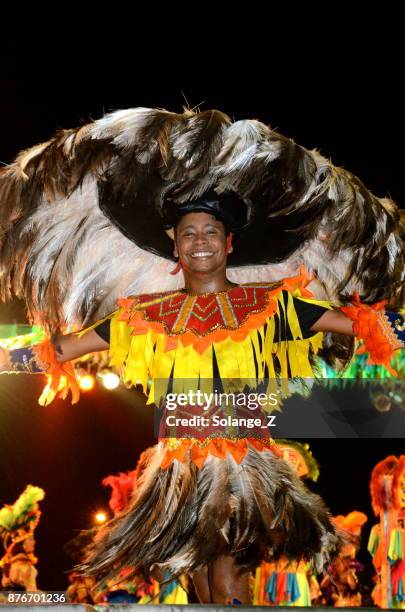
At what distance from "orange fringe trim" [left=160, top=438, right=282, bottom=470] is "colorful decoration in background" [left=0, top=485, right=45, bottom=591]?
335 cm

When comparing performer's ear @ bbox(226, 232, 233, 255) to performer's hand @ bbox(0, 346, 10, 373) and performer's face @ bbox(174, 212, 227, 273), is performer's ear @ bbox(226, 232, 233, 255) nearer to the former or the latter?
performer's face @ bbox(174, 212, 227, 273)

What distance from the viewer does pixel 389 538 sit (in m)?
6.28

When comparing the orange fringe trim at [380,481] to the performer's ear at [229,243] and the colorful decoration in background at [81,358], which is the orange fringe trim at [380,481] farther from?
the performer's ear at [229,243]

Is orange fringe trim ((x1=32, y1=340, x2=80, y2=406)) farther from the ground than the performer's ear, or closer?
closer

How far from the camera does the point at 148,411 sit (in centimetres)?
688

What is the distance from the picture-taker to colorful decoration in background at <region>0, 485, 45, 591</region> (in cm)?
634

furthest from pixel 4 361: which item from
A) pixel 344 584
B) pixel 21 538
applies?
pixel 344 584

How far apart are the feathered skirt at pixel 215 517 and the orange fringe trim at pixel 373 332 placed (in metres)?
0.62

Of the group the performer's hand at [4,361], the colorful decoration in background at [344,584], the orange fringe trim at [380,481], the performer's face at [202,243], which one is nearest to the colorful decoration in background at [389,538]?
the orange fringe trim at [380,481]

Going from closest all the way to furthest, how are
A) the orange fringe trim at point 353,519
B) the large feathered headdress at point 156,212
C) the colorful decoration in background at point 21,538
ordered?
the large feathered headdress at point 156,212, the colorful decoration in background at point 21,538, the orange fringe trim at point 353,519

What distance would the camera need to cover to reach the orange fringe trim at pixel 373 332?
3.43 meters

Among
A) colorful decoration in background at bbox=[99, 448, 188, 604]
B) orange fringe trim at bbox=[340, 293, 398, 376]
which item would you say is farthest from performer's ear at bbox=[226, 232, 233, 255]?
colorful decoration in background at bbox=[99, 448, 188, 604]

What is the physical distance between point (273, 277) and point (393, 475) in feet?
10.1

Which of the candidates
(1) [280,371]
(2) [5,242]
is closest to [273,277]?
(1) [280,371]
